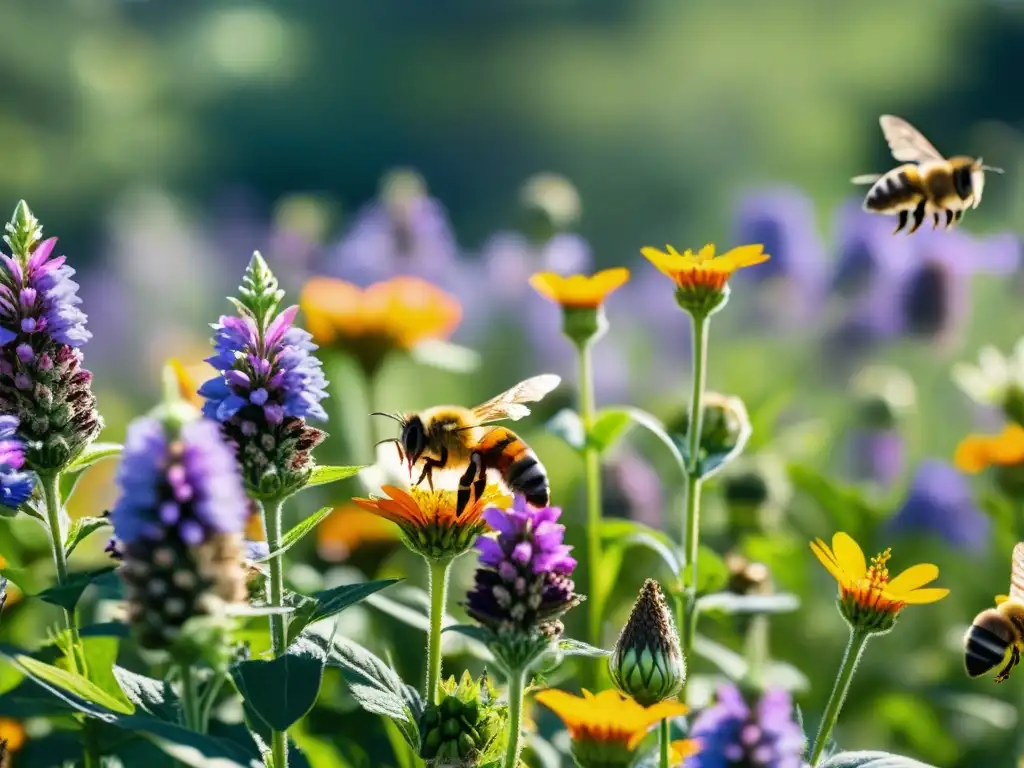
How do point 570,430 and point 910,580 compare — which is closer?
point 910,580

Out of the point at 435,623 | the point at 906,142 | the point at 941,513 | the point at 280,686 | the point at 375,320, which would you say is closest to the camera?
the point at 280,686

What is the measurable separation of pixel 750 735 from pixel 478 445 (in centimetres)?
39

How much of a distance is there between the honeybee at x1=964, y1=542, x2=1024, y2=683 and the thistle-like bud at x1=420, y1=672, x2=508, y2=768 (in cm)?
48

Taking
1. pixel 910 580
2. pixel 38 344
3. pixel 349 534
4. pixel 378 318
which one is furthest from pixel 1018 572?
pixel 378 318

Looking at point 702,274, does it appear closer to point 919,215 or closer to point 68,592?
point 919,215

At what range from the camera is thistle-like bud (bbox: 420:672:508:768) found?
45.5 inches

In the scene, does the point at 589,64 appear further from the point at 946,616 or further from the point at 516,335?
the point at 946,616

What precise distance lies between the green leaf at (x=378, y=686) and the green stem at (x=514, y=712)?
0.12m

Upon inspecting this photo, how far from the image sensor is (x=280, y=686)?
3.40 feet

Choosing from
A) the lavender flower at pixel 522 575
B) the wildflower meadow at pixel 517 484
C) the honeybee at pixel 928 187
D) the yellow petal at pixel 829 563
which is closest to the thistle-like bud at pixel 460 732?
the wildflower meadow at pixel 517 484

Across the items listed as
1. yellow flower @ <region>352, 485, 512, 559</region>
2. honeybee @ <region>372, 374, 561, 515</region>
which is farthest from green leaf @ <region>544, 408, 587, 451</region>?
yellow flower @ <region>352, 485, 512, 559</region>

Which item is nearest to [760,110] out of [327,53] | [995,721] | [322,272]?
[327,53]

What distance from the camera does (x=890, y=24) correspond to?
9266 mm

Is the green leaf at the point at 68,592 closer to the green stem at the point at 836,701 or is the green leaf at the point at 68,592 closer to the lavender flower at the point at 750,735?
the lavender flower at the point at 750,735
